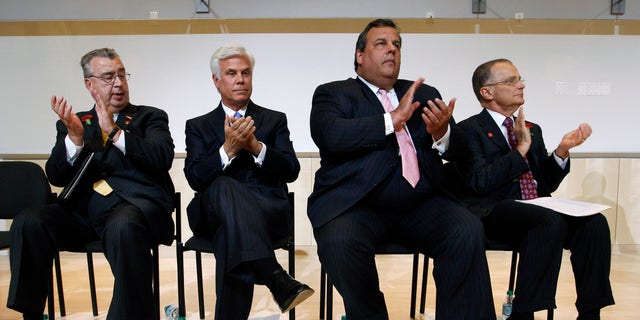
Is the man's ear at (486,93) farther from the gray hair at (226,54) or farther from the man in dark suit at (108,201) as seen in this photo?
the man in dark suit at (108,201)

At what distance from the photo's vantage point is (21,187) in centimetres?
263

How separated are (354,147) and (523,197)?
38.5 inches

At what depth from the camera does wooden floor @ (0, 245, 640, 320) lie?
2910 millimetres

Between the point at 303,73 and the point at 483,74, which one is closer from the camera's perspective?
the point at 483,74

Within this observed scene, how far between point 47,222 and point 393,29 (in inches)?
70.4

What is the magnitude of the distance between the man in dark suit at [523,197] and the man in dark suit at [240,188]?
2.90ft

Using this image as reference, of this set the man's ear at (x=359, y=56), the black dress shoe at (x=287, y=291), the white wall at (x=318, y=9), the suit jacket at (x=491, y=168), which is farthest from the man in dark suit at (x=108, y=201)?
the white wall at (x=318, y=9)

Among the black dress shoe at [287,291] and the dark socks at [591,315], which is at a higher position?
the black dress shoe at [287,291]

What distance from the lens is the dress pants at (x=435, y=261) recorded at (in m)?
2.04

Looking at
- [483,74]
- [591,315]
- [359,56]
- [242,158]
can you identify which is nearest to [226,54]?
[242,158]

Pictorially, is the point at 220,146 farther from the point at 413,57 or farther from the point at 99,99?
the point at 413,57

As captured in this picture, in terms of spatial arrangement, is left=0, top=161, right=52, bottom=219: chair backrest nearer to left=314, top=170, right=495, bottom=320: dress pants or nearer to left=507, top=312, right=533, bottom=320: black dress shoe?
left=314, top=170, right=495, bottom=320: dress pants

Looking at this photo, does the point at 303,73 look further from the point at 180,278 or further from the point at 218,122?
the point at 180,278

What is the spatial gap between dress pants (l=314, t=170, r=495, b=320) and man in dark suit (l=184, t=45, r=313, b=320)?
18 cm
